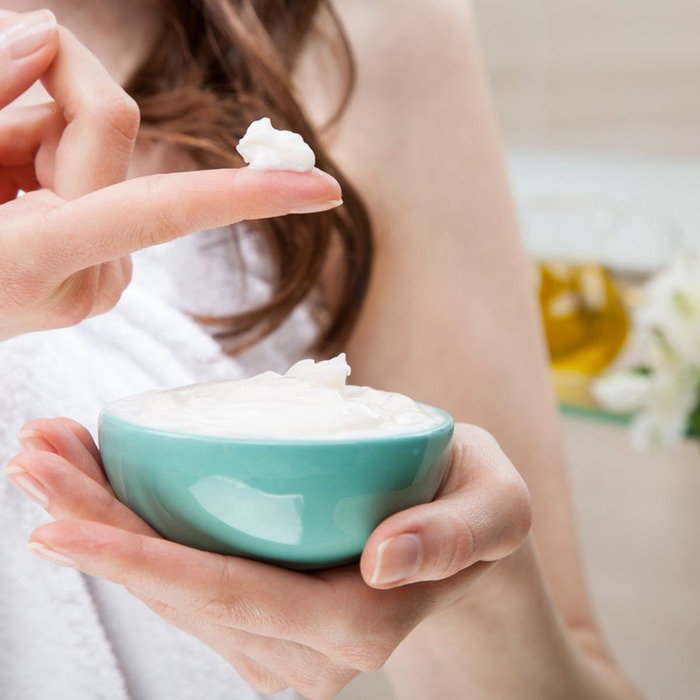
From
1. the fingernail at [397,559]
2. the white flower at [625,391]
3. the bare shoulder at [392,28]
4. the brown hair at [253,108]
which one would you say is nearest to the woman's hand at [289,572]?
the fingernail at [397,559]

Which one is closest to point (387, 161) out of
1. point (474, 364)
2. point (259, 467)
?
point (474, 364)

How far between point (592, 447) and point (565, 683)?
0.81 metres

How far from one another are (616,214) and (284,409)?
1.11m

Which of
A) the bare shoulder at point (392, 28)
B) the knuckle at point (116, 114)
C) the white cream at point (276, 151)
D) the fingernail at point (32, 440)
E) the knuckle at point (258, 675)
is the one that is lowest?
the knuckle at point (258, 675)

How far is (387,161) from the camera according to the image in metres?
0.85

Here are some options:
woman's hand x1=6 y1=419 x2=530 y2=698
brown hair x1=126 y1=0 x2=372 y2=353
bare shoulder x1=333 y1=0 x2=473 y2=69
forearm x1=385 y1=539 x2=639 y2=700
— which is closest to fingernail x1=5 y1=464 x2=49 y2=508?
woman's hand x1=6 y1=419 x2=530 y2=698

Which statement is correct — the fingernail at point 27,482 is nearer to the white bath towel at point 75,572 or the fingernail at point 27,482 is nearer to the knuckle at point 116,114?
the knuckle at point 116,114

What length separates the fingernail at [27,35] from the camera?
38 centimetres

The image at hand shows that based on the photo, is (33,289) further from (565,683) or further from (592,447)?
(592,447)

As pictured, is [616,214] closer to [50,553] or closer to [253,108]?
[253,108]

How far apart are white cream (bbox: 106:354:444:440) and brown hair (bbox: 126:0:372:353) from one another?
367 millimetres

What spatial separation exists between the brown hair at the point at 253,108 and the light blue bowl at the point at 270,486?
399mm

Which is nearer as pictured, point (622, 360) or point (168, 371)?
point (168, 371)

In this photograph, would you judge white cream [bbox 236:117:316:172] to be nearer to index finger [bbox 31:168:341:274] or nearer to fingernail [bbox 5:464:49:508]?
index finger [bbox 31:168:341:274]
